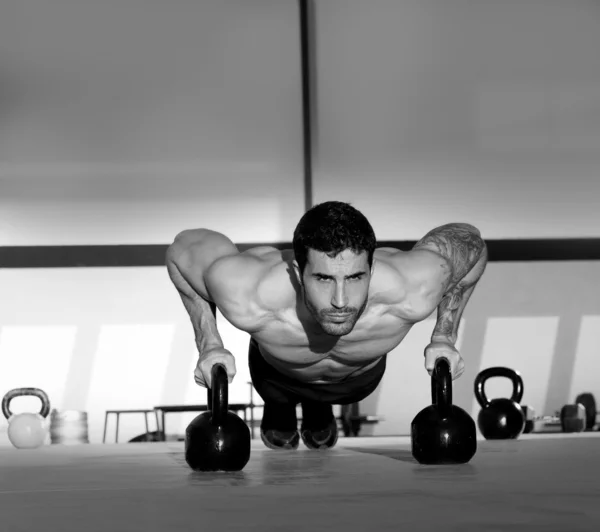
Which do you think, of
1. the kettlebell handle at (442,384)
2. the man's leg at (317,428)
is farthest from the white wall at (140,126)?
the kettlebell handle at (442,384)

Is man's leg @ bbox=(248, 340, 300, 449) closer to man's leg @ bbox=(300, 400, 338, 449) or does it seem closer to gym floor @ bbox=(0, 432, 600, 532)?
man's leg @ bbox=(300, 400, 338, 449)

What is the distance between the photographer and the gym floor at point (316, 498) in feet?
3.51

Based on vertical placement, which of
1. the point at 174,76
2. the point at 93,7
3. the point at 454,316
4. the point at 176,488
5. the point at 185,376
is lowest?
the point at 185,376

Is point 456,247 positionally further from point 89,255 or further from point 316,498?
point 89,255

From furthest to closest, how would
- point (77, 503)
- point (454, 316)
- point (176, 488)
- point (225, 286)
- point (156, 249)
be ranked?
point (156, 249), point (454, 316), point (225, 286), point (176, 488), point (77, 503)

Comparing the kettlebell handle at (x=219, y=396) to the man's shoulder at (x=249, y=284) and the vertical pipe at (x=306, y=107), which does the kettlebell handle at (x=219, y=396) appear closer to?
the man's shoulder at (x=249, y=284)

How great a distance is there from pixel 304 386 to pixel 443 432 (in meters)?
1.09

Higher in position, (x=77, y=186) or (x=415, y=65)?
(x=415, y=65)

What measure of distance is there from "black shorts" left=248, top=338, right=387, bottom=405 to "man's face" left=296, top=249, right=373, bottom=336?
100 cm

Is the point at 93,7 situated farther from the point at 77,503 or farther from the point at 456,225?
the point at 77,503

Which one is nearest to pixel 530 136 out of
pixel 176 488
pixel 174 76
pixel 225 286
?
pixel 174 76

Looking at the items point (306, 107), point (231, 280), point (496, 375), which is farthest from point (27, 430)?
point (306, 107)

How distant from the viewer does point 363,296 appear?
200cm

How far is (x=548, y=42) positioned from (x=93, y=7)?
408 cm
